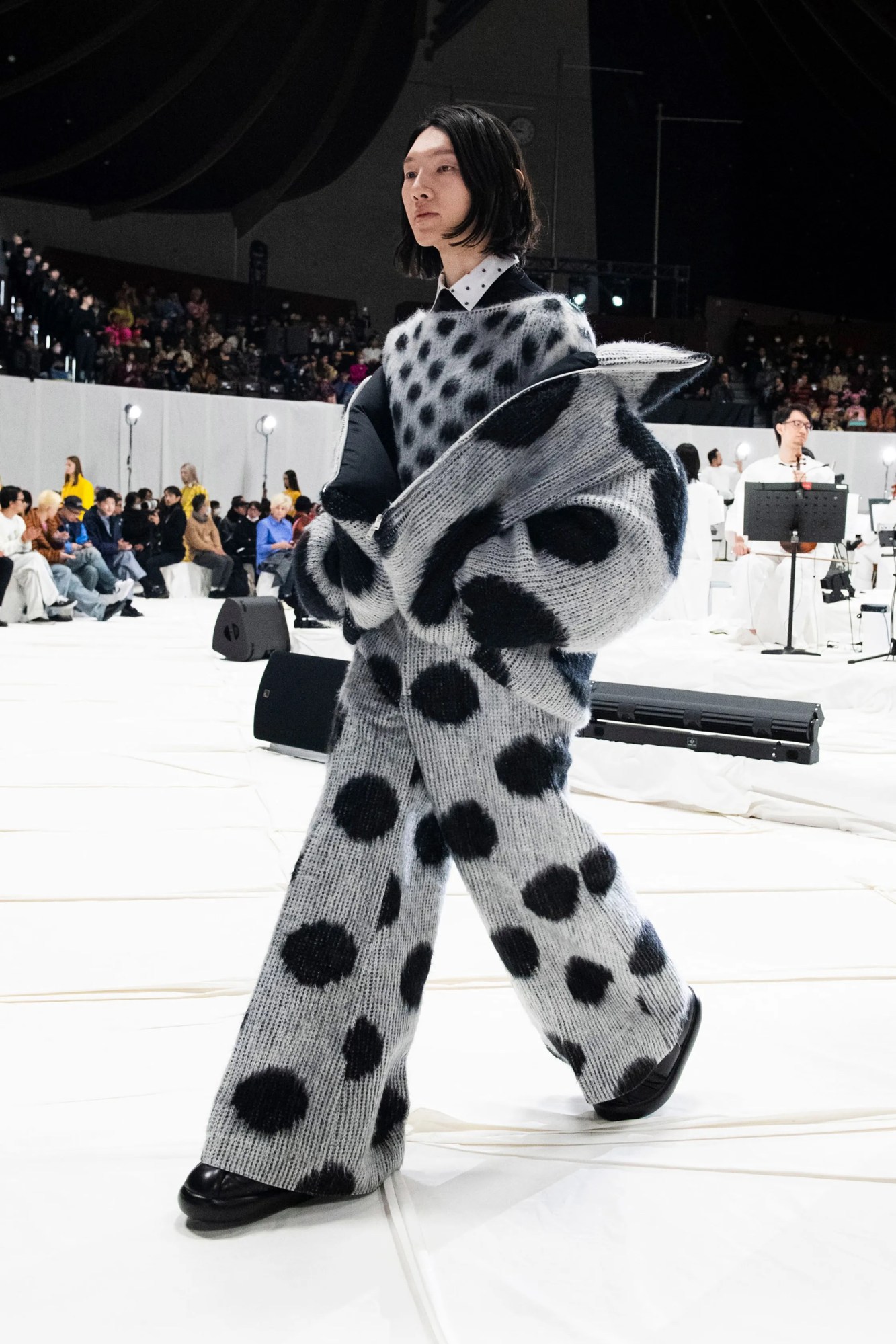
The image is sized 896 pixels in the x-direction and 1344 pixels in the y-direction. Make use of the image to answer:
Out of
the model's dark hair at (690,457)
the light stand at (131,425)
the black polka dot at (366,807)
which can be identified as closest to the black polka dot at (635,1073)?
the black polka dot at (366,807)

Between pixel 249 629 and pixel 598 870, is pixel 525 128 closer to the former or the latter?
pixel 249 629

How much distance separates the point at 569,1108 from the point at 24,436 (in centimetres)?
1340

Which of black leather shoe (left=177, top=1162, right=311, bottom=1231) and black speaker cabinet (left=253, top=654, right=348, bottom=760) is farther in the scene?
black speaker cabinet (left=253, top=654, right=348, bottom=760)

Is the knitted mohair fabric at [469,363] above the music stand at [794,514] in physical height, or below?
above

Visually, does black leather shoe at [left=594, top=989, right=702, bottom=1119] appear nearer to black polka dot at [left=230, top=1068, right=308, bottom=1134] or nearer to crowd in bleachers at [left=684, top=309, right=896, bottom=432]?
black polka dot at [left=230, top=1068, right=308, bottom=1134]

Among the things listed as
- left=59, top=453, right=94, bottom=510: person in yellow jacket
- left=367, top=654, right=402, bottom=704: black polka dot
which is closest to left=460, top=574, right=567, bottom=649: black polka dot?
left=367, top=654, right=402, bottom=704: black polka dot

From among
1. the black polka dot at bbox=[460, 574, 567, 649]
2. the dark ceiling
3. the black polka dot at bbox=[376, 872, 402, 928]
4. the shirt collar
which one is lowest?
the black polka dot at bbox=[376, 872, 402, 928]

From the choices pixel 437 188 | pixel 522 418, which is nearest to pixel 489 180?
pixel 437 188

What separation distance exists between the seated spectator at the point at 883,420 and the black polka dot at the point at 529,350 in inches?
688

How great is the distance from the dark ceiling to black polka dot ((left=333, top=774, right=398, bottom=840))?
17657mm

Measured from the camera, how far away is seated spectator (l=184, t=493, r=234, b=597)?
41.8 feet

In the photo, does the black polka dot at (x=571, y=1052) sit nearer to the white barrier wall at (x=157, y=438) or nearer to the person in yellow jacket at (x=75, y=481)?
the person in yellow jacket at (x=75, y=481)

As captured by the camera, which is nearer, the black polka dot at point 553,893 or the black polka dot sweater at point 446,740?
the black polka dot sweater at point 446,740

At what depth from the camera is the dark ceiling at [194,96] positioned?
696 inches
